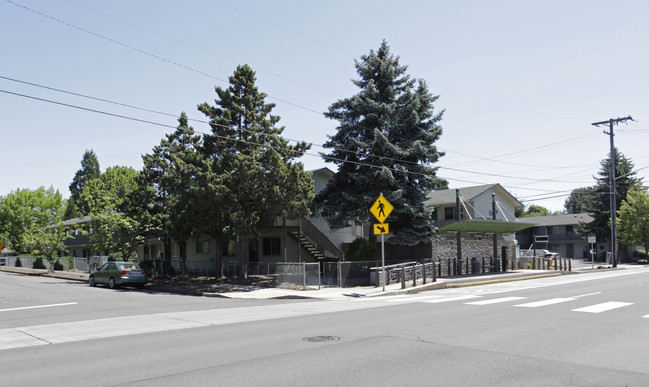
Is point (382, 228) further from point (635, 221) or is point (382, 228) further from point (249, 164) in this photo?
point (635, 221)

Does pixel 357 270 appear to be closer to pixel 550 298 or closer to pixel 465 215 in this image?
pixel 550 298

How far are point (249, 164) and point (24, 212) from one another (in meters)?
57.0

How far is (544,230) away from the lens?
2837 inches

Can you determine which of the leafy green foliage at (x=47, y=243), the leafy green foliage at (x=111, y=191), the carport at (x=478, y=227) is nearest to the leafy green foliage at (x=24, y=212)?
the leafy green foliage at (x=111, y=191)

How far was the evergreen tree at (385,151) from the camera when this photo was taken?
27.8m

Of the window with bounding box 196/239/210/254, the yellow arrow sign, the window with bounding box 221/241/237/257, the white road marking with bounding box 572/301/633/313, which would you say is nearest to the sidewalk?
the yellow arrow sign

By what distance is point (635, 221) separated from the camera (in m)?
53.2

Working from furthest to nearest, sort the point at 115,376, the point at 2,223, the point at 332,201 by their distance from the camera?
1. the point at 2,223
2. the point at 332,201
3. the point at 115,376

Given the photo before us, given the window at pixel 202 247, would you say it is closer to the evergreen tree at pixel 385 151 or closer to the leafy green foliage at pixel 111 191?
the leafy green foliage at pixel 111 191

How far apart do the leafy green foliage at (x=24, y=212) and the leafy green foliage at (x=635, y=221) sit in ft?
225

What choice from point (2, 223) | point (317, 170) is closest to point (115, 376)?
point (317, 170)

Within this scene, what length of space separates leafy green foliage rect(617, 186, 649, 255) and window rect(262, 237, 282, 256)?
41090 mm

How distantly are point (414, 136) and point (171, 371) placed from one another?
2416 centimetres

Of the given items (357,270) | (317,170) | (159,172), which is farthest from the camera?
(317,170)
